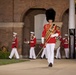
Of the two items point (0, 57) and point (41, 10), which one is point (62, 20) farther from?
point (0, 57)

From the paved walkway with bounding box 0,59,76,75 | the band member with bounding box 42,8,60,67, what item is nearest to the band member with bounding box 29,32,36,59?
the paved walkway with bounding box 0,59,76,75

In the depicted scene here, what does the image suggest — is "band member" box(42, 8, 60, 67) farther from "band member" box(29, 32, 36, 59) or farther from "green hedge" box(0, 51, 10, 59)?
"band member" box(29, 32, 36, 59)

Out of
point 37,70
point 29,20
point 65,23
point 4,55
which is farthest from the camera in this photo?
point 29,20

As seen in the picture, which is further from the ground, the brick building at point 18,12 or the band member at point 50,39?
the brick building at point 18,12

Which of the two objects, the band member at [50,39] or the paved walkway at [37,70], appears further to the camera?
the band member at [50,39]

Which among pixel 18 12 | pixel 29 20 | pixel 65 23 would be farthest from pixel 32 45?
pixel 65 23

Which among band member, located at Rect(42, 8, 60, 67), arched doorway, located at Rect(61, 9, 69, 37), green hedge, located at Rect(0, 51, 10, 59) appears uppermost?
arched doorway, located at Rect(61, 9, 69, 37)

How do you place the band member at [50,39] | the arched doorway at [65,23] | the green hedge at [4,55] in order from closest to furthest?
1. the band member at [50,39]
2. the green hedge at [4,55]
3. the arched doorway at [65,23]

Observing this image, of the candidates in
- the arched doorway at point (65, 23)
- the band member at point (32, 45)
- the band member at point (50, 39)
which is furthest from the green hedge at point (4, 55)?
the band member at point (50, 39)

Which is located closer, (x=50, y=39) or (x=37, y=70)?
(x=37, y=70)

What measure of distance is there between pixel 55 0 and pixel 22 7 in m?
2.40

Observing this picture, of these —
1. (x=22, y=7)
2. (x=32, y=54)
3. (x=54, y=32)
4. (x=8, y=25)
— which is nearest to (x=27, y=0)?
(x=22, y=7)

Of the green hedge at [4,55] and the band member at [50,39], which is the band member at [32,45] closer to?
the green hedge at [4,55]

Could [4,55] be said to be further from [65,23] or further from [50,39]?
[50,39]
